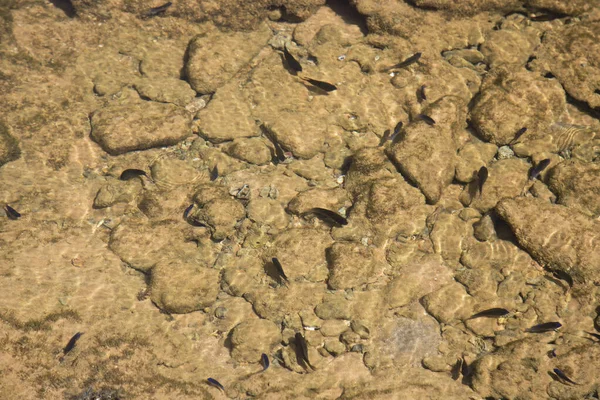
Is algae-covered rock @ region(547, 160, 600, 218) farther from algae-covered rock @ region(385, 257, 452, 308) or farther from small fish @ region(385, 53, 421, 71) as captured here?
small fish @ region(385, 53, 421, 71)

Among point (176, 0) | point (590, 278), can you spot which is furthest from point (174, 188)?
point (590, 278)

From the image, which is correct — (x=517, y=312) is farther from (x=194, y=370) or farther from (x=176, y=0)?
(x=176, y=0)

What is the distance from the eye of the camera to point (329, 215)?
648 cm

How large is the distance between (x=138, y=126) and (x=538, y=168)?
664 centimetres

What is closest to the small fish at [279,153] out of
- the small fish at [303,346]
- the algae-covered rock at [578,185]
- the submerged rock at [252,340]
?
the submerged rock at [252,340]

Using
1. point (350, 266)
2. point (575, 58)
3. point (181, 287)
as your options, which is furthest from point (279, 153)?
point (575, 58)

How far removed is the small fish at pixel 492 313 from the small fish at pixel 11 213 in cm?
694

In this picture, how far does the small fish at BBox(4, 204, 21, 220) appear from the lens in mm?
6520

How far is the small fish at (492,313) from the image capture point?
227 inches

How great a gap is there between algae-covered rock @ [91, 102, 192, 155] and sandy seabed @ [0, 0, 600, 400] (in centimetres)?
4

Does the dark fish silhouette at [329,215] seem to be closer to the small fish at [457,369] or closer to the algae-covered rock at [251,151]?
the algae-covered rock at [251,151]

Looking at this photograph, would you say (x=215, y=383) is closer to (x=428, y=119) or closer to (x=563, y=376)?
(x=563, y=376)

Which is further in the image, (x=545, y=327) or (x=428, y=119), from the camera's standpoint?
(x=428, y=119)

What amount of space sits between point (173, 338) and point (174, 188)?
2.42 metres
